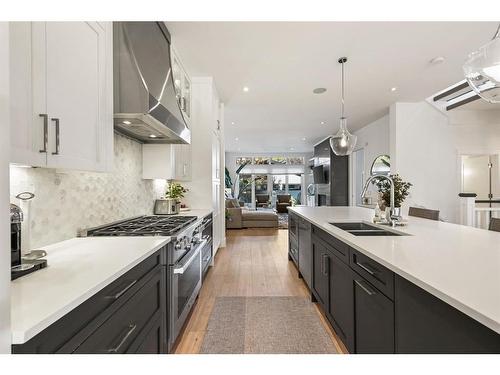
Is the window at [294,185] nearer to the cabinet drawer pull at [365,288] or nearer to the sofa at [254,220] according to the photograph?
the sofa at [254,220]

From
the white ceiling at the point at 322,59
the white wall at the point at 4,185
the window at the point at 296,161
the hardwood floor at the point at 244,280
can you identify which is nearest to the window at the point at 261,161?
the window at the point at 296,161

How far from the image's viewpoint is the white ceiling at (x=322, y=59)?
105 inches

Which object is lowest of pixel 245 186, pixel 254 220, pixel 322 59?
pixel 254 220

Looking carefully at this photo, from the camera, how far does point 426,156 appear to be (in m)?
5.19

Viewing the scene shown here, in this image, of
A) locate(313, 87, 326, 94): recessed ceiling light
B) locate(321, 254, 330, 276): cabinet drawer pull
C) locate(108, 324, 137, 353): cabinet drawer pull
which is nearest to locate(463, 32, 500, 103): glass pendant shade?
locate(321, 254, 330, 276): cabinet drawer pull

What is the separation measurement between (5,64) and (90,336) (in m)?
0.83

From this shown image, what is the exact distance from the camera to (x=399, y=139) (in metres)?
5.16

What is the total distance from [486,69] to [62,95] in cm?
233

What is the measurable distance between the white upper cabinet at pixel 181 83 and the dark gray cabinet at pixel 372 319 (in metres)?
2.62

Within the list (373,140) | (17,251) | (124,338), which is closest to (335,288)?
(124,338)

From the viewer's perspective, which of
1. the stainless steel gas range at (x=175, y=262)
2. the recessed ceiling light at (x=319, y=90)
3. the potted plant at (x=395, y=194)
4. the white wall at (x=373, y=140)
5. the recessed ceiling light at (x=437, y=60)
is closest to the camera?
the stainless steel gas range at (x=175, y=262)

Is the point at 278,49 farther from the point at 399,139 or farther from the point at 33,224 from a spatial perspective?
the point at 399,139

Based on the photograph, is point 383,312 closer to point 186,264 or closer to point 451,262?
point 451,262
